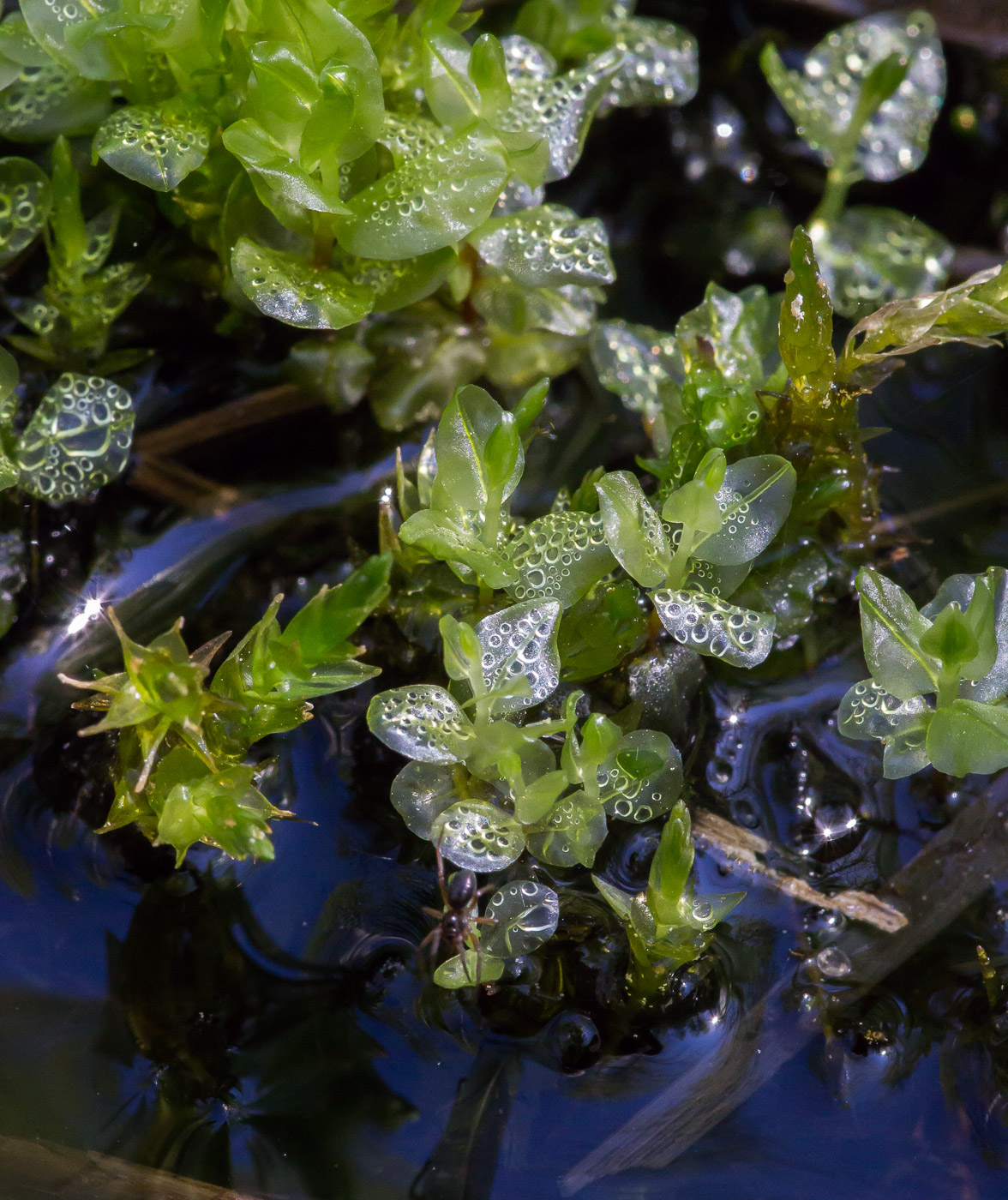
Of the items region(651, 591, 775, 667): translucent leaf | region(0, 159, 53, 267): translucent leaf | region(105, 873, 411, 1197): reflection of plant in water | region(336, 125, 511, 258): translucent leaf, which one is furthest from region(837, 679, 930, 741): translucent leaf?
region(0, 159, 53, 267): translucent leaf

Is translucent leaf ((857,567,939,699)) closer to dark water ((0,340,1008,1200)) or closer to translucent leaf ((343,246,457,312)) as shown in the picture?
dark water ((0,340,1008,1200))

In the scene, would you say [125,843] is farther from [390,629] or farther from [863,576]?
[863,576]

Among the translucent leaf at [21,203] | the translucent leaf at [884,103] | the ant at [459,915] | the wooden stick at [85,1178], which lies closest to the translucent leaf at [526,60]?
the translucent leaf at [884,103]

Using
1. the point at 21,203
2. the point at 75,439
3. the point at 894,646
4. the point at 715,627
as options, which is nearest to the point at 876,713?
the point at 894,646

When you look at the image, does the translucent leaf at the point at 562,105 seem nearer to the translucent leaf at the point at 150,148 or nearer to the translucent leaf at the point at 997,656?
the translucent leaf at the point at 150,148

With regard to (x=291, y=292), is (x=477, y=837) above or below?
below

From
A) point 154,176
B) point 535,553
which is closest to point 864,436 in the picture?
point 535,553

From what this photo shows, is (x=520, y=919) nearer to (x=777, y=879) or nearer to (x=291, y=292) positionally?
(x=777, y=879)
